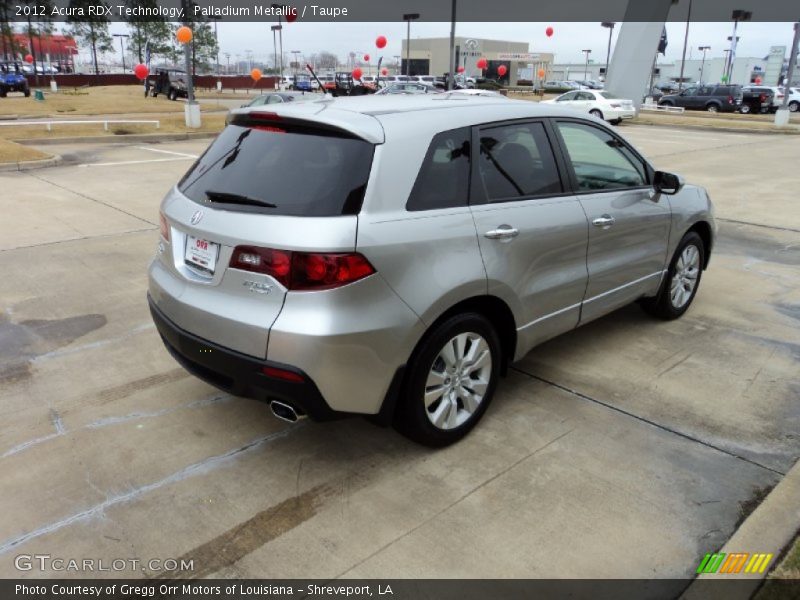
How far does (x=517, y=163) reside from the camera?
3.62 m

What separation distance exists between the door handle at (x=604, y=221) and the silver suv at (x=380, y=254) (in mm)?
22

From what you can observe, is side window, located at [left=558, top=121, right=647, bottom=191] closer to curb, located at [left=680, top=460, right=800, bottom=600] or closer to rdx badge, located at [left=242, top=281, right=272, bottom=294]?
curb, located at [left=680, top=460, right=800, bottom=600]

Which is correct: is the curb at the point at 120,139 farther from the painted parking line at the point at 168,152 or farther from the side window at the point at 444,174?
the side window at the point at 444,174

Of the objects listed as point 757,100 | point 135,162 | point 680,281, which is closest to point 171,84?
point 135,162

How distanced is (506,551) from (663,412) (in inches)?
65.6

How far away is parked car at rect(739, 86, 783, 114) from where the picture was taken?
3709 centimetres

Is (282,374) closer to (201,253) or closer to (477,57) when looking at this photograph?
(201,253)

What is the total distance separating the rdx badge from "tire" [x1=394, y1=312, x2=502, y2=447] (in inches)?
30.3

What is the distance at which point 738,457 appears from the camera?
340cm

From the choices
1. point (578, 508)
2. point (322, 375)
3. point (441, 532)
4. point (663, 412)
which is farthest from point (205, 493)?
point (663, 412)

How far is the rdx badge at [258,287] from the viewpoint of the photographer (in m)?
2.79

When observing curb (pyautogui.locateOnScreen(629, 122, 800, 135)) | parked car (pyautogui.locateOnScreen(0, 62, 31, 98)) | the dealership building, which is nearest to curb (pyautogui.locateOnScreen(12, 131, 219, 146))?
curb (pyautogui.locateOnScreen(629, 122, 800, 135))

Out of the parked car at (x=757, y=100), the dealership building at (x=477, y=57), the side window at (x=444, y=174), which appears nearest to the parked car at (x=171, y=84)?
the parked car at (x=757, y=100)

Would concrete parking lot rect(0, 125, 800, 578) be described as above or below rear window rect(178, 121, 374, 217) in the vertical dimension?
below
